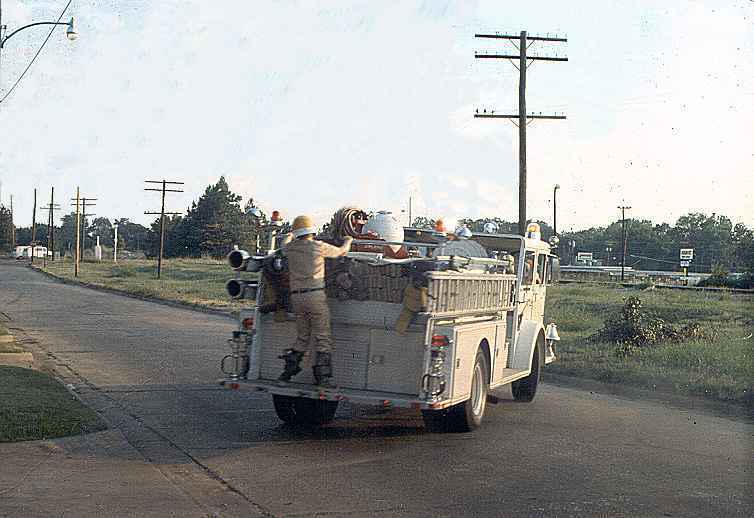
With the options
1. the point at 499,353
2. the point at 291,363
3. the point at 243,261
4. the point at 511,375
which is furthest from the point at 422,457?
the point at 511,375

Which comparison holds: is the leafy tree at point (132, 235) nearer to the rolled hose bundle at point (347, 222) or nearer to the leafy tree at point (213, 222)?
the leafy tree at point (213, 222)

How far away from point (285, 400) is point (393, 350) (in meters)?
1.74

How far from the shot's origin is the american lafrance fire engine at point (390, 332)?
974cm

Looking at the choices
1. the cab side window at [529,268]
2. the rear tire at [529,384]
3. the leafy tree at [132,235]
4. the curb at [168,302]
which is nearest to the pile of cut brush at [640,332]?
the rear tire at [529,384]

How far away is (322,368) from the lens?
10.1 m

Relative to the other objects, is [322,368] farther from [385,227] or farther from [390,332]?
[385,227]

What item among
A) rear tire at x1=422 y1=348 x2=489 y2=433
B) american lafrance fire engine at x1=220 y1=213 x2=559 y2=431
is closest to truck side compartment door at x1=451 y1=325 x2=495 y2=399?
american lafrance fire engine at x1=220 y1=213 x2=559 y2=431

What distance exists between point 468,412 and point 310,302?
216cm

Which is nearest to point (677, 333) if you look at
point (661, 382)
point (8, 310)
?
point (661, 382)

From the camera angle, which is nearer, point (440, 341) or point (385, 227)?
point (440, 341)

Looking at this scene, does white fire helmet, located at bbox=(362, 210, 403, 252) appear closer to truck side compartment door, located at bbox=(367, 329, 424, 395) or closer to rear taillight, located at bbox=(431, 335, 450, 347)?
truck side compartment door, located at bbox=(367, 329, 424, 395)

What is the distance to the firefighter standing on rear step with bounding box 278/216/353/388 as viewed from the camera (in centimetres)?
1006

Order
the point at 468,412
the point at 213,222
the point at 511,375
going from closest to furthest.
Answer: the point at 468,412, the point at 511,375, the point at 213,222

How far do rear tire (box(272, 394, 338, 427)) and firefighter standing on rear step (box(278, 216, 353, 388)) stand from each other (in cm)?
92
